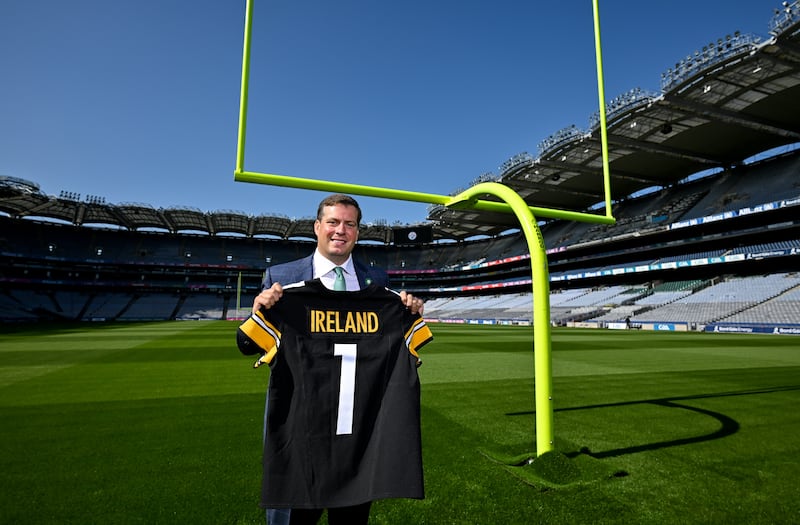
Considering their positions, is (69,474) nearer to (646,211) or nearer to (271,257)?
(646,211)

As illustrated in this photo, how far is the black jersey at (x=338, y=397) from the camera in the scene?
6.68 feet

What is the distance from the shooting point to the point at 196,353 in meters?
Answer: 12.6

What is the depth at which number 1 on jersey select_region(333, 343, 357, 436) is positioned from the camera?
216cm

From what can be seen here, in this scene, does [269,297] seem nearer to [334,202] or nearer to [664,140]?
[334,202]

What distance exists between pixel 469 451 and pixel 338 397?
233cm

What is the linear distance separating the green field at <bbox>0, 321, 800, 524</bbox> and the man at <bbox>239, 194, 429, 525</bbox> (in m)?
0.75

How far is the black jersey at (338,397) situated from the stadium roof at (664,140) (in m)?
26.0

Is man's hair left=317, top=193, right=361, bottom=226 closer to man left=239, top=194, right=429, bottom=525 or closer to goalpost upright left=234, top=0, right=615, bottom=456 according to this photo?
man left=239, top=194, right=429, bottom=525

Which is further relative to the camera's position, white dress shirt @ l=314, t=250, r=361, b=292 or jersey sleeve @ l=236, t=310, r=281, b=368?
white dress shirt @ l=314, t=250, r=361, b=292

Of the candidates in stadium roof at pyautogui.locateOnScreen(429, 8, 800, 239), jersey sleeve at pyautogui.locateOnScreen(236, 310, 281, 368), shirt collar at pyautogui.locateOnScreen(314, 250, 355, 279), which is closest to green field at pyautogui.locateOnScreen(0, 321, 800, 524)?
jersey sleeve at pyautogui.locateOnScreen(236, 310, 281, 368)

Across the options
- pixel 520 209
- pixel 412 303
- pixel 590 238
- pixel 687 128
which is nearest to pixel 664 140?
pixel 687 128

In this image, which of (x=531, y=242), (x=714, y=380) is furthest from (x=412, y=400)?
(x=714, y=380)

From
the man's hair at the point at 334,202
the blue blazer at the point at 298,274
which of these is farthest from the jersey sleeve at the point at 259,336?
the man's hair at the point at 334,202

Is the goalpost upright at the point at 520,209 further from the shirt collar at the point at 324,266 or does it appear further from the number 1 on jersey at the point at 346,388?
the number 1 on jersey at the point at 346,388
